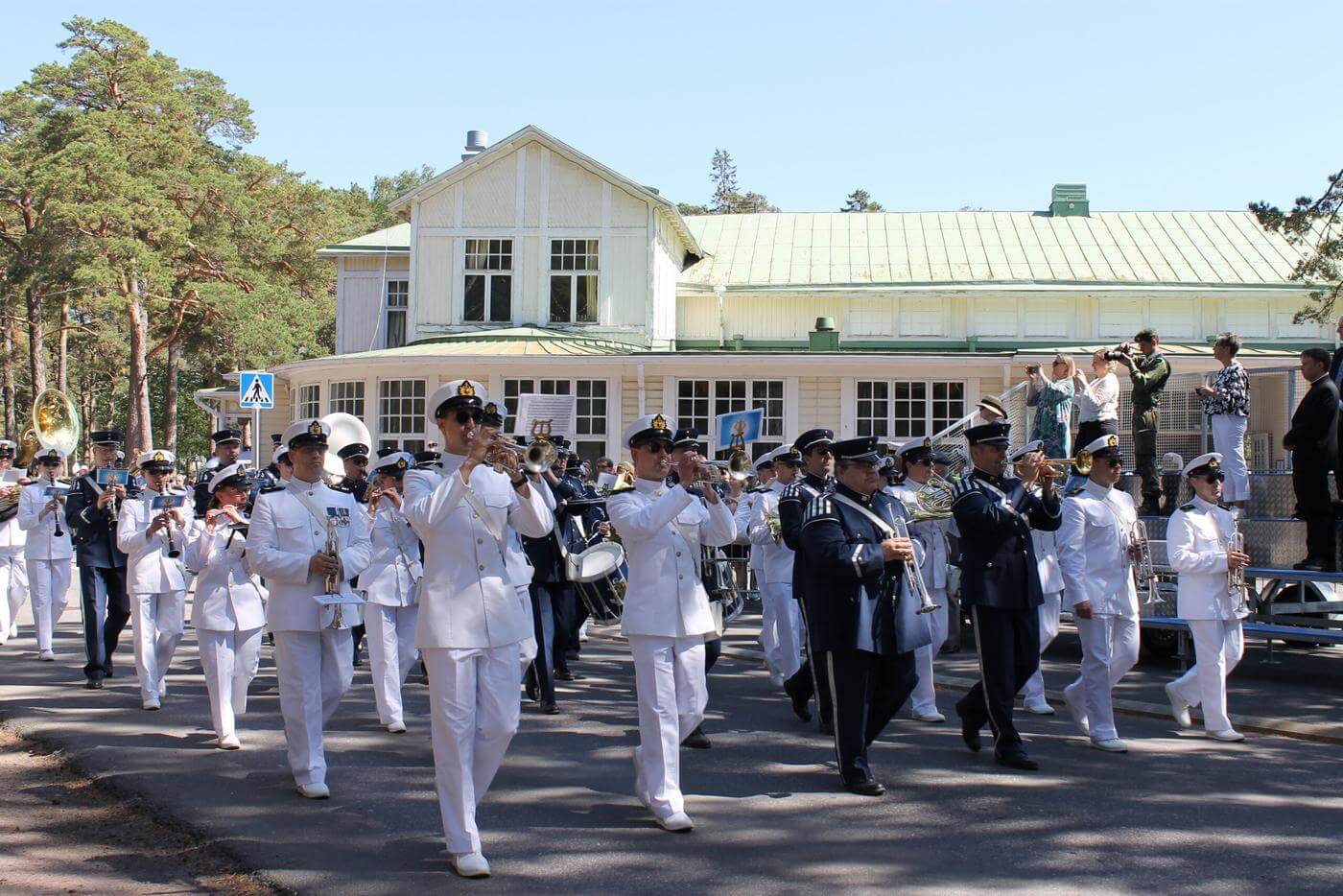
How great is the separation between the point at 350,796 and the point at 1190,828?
15.0ft

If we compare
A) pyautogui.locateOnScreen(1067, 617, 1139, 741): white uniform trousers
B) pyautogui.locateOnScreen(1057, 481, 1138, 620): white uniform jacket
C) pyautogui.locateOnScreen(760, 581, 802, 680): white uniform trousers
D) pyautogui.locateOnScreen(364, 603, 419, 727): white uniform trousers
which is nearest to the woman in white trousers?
pyautogui.locateOnScreen(364, 603, 419, 727): white uniform trousers

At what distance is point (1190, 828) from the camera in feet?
22.0

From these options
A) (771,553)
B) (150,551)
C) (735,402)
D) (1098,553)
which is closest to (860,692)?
(1098,553)

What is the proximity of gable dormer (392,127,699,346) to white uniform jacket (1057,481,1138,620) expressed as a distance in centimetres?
2011

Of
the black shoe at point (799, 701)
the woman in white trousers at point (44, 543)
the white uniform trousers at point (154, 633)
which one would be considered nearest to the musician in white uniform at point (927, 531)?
the black shoe at point (799, 701)

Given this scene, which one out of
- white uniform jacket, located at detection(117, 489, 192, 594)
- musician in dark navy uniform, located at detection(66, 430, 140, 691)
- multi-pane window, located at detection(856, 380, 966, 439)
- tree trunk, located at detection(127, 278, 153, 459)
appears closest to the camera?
white uniform jacket, located at detection(117, 489, 192, 594)

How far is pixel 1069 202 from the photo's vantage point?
35.3 meters

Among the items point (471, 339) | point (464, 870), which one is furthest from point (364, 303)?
point (464, 870)

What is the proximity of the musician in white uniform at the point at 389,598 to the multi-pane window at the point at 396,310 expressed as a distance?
885 inches

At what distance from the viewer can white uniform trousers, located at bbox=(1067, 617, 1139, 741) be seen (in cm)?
877

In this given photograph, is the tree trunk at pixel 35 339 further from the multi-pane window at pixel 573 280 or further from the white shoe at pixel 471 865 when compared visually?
the white shoe at pixel 471 865

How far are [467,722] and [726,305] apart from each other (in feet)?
86.9

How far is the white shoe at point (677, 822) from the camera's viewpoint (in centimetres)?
664

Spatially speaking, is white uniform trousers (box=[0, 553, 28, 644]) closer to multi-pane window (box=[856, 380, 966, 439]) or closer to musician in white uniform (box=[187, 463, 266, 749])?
musician in white uniform (box=[187, 463, 266, 749])
